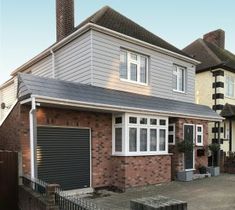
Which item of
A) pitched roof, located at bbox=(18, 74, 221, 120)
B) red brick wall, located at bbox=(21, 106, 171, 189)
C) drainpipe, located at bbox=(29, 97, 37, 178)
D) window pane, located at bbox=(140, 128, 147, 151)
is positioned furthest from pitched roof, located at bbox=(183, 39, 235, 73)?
drainpipe, located at bbox=(29, 97, 37, 178)

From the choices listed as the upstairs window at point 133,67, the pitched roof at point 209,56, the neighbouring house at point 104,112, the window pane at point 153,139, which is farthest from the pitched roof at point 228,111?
the window pane at point 153,139

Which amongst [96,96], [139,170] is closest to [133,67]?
[96,96]

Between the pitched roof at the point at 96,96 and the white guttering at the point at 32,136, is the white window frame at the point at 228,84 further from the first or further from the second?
the white guttering at the point at 32,136

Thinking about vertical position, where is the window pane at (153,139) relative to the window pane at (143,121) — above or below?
below

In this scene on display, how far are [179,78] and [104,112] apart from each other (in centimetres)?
618

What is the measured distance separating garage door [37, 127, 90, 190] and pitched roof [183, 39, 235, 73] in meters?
11.6

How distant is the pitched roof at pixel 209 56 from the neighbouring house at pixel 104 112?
4.15 metres

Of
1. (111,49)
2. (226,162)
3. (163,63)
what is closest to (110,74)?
(111,49)

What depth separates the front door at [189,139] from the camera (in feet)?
45.4

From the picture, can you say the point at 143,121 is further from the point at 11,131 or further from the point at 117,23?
the point at 117,23

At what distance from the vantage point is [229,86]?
1964 centimetres

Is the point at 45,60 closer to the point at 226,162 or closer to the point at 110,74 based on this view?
the point at 110,74

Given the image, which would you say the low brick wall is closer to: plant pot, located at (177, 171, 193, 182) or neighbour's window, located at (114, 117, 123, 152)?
neighbour's window, located at (114, 117, 123, 152)

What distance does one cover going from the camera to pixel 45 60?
596 inches
